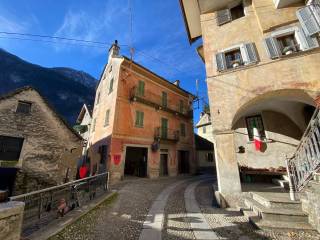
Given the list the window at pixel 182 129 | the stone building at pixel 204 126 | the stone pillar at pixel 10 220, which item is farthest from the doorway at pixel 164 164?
the stone pillar at pixel 10 220

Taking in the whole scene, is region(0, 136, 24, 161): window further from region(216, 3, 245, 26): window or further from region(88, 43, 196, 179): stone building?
region(216, 3, 245, 26): window

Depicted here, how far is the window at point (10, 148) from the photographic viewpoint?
9.99 meters

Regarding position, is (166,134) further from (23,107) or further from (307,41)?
(307,41)

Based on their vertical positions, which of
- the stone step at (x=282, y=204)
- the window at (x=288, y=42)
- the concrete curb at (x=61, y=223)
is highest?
the window at (x=288, y=42)

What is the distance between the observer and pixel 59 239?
3664 mm

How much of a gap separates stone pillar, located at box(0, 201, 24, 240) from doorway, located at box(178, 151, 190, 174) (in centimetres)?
1700

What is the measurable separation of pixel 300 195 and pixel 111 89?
1495 cm

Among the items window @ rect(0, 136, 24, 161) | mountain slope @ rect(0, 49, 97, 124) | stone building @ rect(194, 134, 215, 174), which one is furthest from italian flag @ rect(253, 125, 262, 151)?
mountain slope @ rect(0, 49, 97, 124)

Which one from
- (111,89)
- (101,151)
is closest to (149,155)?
(101,151)

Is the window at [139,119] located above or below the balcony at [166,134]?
above

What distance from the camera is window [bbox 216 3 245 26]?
8656 mm

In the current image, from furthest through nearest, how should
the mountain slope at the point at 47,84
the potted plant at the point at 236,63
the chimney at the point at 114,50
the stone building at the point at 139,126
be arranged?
the mountain slope at the point at 47,84, the chimney at the point at 114,50, the stone building at the point at 139,126, the potted plant at the point at 236,63

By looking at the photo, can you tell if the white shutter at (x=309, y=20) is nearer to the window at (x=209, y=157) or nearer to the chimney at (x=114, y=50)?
the chimney at (x=114, y=50)

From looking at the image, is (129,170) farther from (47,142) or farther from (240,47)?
(240,47)
